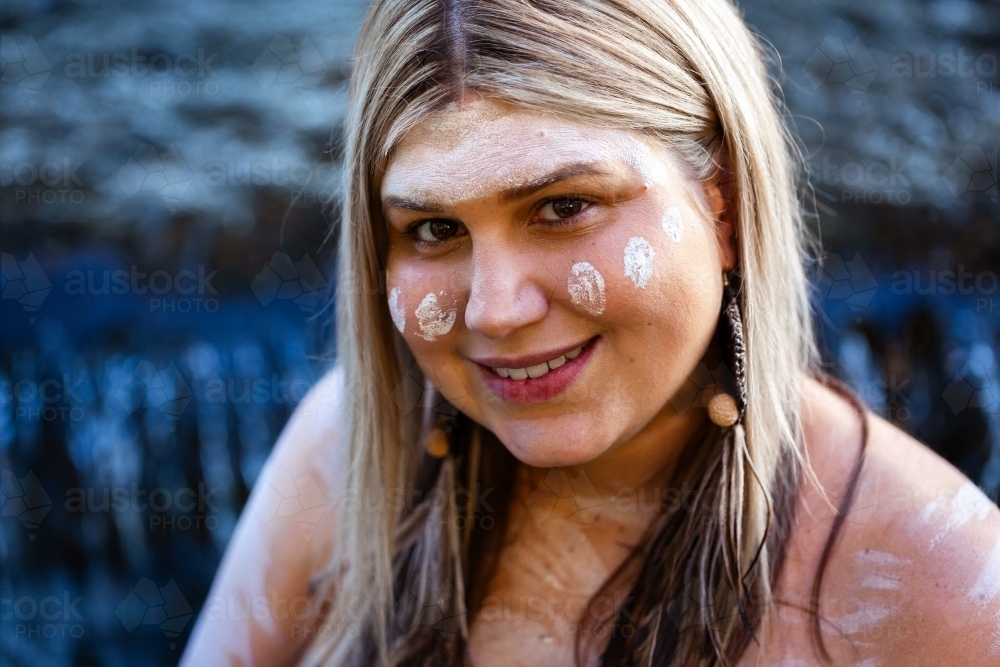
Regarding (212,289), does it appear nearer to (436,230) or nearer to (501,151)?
(436,230)

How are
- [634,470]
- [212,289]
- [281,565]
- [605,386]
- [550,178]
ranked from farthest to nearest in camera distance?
[212,289], [281,565], [634,470], [605,386], [550,178]

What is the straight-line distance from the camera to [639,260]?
1220 mm

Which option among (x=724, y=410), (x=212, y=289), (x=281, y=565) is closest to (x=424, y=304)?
(x=724, y=410)

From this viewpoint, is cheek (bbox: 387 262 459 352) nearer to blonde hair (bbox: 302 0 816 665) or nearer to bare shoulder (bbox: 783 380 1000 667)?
blonde hair (bbox: 302 0 816 665)

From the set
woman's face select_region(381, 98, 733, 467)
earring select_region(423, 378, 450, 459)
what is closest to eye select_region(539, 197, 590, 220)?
woman's face select_region(381, 98, 733, 467)

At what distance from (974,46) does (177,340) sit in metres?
2.42

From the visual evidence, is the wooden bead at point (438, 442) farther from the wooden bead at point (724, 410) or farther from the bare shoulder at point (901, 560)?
the bare shoulder at point (901, 560)

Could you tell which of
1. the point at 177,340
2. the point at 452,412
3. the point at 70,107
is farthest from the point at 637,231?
the point at 70,107

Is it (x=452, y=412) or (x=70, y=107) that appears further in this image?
(x=70, y=107)

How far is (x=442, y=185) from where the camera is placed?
1.22 m

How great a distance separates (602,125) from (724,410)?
1.57ft

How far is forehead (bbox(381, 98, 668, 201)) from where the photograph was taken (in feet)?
3.87

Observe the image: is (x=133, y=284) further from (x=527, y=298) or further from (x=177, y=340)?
(x=527, y=298)

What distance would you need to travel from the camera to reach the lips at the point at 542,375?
50.4 inches
